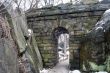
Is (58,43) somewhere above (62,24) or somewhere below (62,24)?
below

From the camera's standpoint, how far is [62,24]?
12.7 m

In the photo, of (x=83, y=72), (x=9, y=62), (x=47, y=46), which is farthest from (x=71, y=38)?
(x=9, y=62)

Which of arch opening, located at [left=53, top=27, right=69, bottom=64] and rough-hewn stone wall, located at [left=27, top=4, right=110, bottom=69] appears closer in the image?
rough-hewn stone wall, located at [left=27, top=4, right=110, bottom=69]

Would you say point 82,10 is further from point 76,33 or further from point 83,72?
point 83,72

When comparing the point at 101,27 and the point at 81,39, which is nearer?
the point at 101,27

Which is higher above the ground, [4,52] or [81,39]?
[4,52]

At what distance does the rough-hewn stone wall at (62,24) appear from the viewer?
40.4 ft

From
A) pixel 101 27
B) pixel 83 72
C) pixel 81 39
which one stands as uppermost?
pixel 101 27

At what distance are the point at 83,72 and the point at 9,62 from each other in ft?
19.9

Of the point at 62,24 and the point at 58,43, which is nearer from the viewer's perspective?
the point at 62,24

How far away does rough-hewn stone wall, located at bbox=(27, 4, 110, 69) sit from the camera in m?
12.3

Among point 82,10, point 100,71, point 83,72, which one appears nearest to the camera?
point 100,71

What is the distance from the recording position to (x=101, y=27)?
1085 cm

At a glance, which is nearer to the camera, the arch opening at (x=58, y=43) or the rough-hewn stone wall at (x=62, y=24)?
the rough-hewn stone wall at (x=62, y=24)
